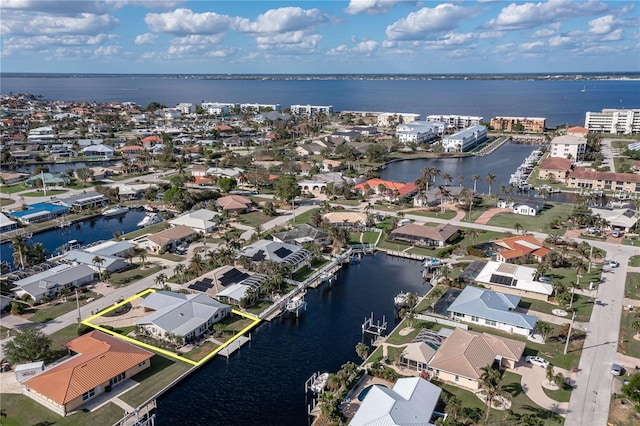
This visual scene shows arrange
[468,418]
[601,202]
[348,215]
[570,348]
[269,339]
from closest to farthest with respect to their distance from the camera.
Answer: [468,418] → [570,348] → [269,339] → [348,215] → [601,202]

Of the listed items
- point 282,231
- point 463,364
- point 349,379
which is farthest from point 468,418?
point 282,231

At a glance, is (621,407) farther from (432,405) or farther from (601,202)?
(601,202)

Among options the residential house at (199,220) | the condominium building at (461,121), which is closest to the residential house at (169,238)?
the residential house at (199,220)

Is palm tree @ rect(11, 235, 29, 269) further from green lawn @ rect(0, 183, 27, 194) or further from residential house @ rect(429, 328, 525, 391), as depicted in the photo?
residential house @ rect(429, 328, 525, 391)

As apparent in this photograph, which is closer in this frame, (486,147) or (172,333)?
(172,333)

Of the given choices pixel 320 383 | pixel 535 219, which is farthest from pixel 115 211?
pixel 535 219

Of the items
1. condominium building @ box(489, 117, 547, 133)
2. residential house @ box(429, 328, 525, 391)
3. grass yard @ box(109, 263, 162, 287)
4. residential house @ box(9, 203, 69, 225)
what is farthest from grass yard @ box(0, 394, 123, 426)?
condominium building @ box(489, 117, 547, 133)

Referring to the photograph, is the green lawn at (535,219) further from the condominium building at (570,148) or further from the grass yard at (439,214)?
the condominium building at (570,148)
